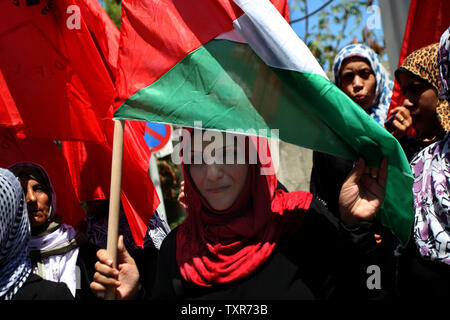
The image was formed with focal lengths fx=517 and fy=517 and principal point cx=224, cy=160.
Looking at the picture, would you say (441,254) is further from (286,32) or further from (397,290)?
(286,32)

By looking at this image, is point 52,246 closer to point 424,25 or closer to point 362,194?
point 362,194

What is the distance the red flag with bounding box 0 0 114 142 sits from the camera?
3113 mm

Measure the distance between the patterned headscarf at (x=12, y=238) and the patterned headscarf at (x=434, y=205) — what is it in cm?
178

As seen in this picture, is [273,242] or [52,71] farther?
[52,71]

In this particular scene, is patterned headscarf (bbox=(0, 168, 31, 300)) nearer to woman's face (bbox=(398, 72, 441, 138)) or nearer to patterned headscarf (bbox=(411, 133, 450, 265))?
patterned headscarf (bbox=(411, 133, 450, 265))

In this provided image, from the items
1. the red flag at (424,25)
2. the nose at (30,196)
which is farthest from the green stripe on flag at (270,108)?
the red flag at (424,25)

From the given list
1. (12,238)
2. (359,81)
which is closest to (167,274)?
(12,238)

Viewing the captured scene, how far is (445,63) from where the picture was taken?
2.18 m

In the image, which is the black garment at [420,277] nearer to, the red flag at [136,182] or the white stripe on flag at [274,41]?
the white stripe on flag at [274,41]

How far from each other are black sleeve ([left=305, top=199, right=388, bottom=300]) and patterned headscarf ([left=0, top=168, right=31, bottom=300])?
1338mm

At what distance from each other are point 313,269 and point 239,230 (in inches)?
13.0

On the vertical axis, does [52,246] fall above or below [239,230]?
below

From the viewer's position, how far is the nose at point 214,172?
84.7 inches
